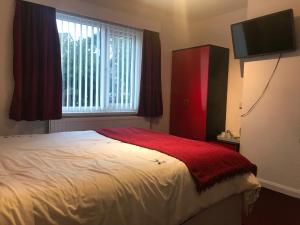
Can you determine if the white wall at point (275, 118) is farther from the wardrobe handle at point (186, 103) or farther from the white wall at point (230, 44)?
the wardrobe handle at point (186, 103)

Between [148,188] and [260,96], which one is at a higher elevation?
[260,96]

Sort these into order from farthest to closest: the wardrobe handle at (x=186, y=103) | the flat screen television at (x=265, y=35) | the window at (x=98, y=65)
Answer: the wardrobe handle at (x=186, y=103) < the window at (x=98, y=65) < the flat screen television at (x=265, y=35)

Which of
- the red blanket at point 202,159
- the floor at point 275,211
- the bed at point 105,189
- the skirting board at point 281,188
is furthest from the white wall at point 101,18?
the floor at point 275,211

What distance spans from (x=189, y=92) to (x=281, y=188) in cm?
189

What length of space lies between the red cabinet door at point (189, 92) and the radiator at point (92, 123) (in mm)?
572

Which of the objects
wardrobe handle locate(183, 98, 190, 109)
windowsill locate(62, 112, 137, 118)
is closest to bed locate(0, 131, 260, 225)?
windowsill locate(62, 112, 137, 118)

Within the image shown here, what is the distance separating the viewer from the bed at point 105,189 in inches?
44.8

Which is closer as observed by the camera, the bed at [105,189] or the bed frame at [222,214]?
the bed at [105,189]

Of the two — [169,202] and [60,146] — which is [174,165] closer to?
[169,202]

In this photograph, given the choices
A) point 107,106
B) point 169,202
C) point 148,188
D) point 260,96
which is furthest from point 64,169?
point 260,96

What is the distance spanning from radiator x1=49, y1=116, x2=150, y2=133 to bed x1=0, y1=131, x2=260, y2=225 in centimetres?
111

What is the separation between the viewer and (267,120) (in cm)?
317

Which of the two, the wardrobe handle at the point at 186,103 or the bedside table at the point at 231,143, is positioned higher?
the wardrobe handle at the point at 186,103

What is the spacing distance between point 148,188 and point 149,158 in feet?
1.03
